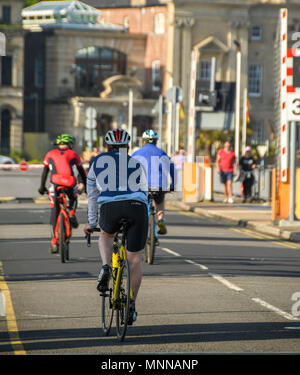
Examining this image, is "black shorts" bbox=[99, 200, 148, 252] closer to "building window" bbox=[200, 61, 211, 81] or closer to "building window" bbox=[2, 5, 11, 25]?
"building window" bbox=[2, 5, 11, 25]

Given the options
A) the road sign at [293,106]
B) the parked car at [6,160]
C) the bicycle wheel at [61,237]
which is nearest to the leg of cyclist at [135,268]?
the bicycle wheel at [61,237]

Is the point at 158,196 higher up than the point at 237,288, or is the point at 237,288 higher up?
the point at 158,196

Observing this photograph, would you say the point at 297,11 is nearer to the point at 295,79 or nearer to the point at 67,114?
the point at 67,114

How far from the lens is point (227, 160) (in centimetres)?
3528

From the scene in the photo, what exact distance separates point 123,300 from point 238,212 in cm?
1984

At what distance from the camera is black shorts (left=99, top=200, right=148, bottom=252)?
10086mm

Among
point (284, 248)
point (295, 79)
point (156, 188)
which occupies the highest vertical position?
point (295, 79)

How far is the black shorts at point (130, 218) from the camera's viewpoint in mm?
10086

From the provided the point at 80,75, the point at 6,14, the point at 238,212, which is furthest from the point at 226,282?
the point at 80,75

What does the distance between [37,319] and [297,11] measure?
269 ft

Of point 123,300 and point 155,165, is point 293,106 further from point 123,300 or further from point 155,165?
point 123,300

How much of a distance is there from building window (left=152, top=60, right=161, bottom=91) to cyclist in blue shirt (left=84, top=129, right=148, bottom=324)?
79948mm

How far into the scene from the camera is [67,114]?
88.0 meters
